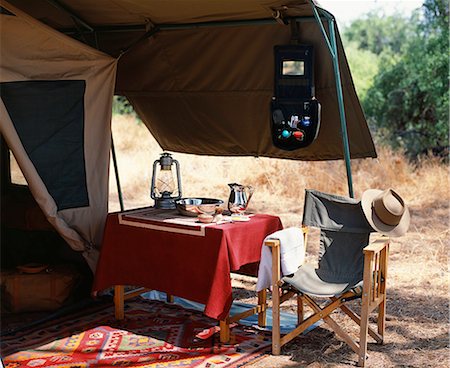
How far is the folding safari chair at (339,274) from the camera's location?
12.2 feet

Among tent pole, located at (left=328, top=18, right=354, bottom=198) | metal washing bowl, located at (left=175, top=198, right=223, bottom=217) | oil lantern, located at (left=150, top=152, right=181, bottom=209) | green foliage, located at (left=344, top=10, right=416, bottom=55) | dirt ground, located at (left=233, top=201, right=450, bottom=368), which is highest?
green foliage, located at (left=344, top=10, right=416, bottom=55)

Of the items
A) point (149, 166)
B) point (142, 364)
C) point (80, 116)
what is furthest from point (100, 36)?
point (149, 166)

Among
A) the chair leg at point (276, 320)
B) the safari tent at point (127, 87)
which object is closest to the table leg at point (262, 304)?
the chair leg at point (276, 320)

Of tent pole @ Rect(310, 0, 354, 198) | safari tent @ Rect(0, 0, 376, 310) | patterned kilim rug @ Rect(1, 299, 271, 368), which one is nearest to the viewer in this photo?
patterned kilim rug @ Rect(1, 299, 271, 368)

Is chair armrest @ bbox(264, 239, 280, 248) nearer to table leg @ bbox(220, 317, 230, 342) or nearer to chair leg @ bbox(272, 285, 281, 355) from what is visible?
chair leg @ bbox(272, 285, 281, 355)

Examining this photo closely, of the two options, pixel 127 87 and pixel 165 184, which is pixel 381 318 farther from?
pixel 127 87

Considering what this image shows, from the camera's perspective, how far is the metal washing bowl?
13.4 feet

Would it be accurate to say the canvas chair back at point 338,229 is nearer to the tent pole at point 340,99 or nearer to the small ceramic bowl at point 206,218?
the tent pole at point 340,99

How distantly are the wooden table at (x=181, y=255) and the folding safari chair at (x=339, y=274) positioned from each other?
→ 254 millimetres

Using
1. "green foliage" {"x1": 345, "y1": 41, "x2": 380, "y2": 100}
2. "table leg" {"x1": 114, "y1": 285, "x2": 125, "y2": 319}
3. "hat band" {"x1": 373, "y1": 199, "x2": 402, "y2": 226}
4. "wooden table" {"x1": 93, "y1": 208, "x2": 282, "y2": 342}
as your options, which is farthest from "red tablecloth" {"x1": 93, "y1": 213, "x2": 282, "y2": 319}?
"green foliage" {"x1": 345, "y1": 41, "x2": 380, "y2": 100}

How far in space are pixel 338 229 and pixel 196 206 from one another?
0.90 metres

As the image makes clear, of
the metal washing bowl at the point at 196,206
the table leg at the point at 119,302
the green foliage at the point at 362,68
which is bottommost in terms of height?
the table leg at the point at 119,302

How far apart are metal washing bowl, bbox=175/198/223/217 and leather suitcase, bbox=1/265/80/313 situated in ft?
3.34

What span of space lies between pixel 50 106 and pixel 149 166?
5821mm
